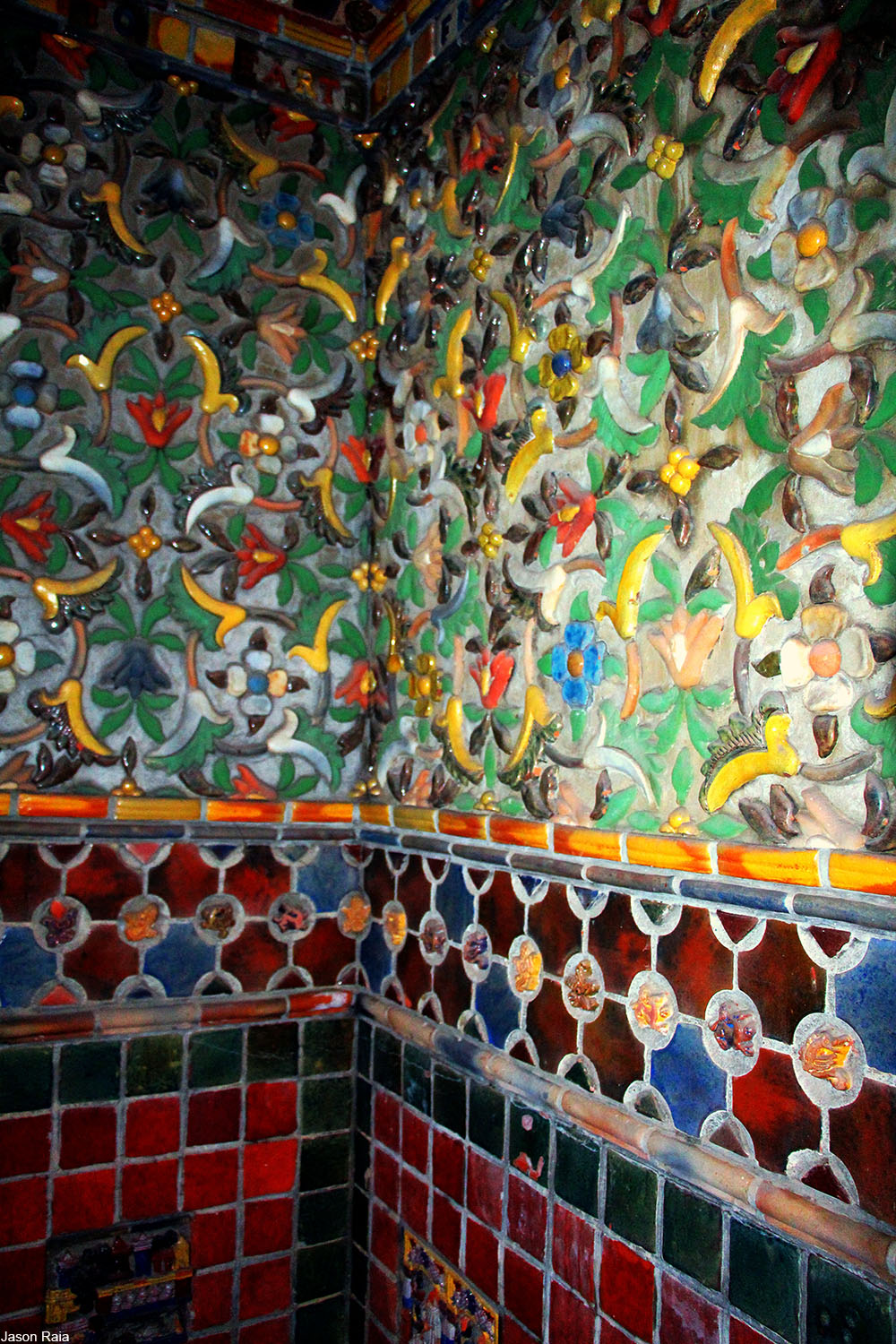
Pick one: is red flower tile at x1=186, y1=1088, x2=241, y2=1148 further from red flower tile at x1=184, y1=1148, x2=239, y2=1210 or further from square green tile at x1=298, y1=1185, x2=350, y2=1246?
square green tile at x1=298, y1=1185, x2=350, y2=1246

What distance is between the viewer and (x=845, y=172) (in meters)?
0.69

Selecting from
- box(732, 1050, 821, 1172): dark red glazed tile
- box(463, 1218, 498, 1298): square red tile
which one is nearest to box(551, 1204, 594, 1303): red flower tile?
box(463, 1218, 498, 1298): square red tile

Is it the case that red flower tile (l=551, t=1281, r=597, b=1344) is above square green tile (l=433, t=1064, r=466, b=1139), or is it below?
below

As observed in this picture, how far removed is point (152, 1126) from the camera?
46.3 inches

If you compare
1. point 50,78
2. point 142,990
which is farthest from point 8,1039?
point 50,78

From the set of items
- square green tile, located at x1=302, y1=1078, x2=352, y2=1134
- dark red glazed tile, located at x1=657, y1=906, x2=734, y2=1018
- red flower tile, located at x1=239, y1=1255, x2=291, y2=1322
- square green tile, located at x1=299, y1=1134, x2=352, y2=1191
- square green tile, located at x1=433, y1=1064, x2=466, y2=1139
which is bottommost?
red flower tile, located at x1=239, y1=1255, x2=291, y2=1322

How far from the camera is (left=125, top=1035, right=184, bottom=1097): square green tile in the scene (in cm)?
117

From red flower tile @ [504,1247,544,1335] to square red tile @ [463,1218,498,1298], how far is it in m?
0.02

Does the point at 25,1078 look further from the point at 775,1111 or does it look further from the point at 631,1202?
the point at 775,1111

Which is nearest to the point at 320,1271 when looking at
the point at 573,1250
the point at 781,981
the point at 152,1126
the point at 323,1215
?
the point at 323,1215

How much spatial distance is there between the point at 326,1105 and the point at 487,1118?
35cm

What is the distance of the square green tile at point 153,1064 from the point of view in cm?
117

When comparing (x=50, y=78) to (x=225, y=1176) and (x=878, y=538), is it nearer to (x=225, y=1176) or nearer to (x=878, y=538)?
(x=878, y=538)

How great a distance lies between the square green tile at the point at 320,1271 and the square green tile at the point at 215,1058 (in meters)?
0.26
